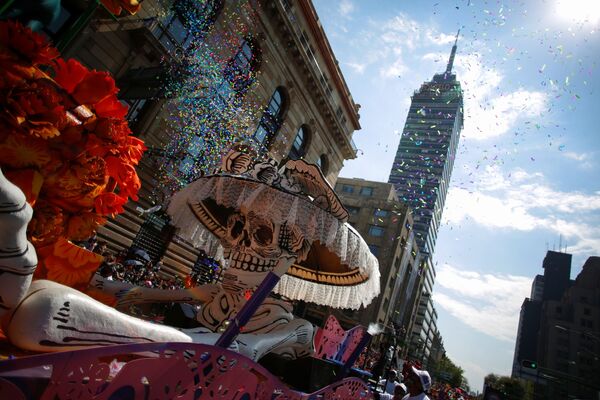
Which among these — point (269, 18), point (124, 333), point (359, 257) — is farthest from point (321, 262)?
point (269, 18)

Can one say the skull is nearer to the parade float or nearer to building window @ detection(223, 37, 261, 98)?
the parade float

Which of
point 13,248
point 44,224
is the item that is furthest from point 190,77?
point 13,248

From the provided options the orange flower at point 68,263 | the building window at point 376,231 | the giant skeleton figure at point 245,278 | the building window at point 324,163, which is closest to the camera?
the giant skeleton figure at point 245,278

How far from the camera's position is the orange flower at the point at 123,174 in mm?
1572

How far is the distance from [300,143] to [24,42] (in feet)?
62.8

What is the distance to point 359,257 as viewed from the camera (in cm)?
237

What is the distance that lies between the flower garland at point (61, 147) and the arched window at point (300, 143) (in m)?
17.7

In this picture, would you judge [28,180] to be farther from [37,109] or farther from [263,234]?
[263,234]

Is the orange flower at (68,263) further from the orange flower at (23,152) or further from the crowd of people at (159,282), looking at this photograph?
the crowd of people at (159,282)

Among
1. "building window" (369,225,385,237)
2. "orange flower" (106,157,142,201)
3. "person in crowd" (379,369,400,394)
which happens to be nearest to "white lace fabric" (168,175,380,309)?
"orange flower" (106,157,142,201)

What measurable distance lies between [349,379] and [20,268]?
1.90m

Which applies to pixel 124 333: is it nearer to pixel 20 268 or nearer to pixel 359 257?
pixel 20 268

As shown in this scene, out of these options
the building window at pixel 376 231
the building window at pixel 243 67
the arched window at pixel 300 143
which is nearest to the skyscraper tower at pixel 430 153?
the building window at pixel 376 231

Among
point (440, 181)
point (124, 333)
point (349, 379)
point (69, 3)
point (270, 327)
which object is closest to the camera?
point (124, 333)
